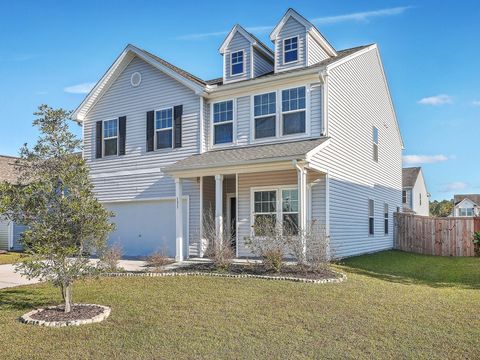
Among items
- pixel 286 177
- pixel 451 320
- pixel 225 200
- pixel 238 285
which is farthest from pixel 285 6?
pixel 451 320

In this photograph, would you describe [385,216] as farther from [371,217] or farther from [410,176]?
[410,176]

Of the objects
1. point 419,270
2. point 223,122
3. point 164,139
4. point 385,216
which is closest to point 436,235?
point 385,216

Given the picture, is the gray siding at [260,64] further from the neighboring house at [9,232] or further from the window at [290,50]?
the neighboring house at [9,232]

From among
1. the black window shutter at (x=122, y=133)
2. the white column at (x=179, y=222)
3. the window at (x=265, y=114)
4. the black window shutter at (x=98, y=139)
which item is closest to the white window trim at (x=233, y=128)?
the window at (x=265, y=114)

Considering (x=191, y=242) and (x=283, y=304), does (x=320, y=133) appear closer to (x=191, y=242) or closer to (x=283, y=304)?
(x=191, y=242)

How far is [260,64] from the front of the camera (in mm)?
16781

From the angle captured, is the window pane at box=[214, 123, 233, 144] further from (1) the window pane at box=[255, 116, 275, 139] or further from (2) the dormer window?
(2) the dormer window

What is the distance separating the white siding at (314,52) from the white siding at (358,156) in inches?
38.2

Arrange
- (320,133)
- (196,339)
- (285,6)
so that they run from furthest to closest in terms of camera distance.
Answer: (285,6)
(320,133)
(196,339)

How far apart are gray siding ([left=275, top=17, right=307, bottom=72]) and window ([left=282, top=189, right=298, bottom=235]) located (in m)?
4.66

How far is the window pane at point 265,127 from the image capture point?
1503cm

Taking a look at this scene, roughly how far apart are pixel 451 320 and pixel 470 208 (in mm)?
56227

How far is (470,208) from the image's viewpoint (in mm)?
56281

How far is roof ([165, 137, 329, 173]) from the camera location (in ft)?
41.6
